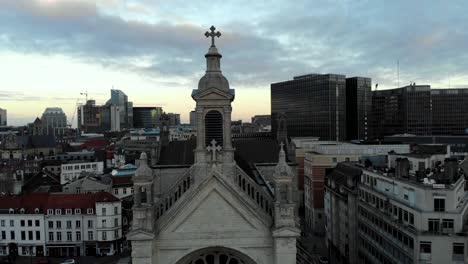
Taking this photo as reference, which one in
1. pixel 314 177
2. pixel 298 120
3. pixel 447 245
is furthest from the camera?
pixel 298 120

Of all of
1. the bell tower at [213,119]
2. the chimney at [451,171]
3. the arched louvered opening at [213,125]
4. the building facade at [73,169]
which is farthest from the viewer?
the building facade at [73,169]

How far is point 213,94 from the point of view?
31.1 m

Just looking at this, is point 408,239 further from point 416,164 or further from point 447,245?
point 416,164

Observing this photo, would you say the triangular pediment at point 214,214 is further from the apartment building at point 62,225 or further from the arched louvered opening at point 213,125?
the apartment building at point 62,225

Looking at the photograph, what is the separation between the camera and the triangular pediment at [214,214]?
96.1ft

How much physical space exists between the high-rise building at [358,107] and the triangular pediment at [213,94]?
170535 mm

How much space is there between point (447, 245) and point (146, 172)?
33.6 metres

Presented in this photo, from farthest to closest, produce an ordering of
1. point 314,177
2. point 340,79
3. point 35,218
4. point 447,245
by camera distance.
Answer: point 340,79, point 314,177, point 35,218, point 447,245

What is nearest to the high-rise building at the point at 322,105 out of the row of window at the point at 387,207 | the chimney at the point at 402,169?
the row of window at the point at 387,207

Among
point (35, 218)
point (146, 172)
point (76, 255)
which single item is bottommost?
point (76, 255)

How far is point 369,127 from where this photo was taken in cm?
19988

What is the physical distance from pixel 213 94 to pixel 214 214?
7.93 metres

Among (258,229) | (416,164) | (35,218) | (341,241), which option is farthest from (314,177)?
(258,229)

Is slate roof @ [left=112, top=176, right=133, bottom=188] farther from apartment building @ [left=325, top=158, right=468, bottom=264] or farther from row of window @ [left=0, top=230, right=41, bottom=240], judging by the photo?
apartment building @ [left=325, top=158, right=468, bottom=264]
